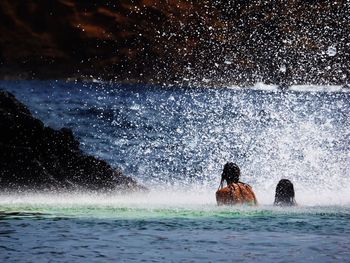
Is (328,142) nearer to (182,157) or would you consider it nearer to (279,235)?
(182,157)

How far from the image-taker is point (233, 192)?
1875 centimetres

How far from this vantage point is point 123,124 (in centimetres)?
8831

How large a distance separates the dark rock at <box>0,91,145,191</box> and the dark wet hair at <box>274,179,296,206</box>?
28.4ft

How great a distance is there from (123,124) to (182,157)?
2628cm

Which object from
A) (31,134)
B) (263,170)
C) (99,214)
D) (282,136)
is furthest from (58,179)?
(282,136)

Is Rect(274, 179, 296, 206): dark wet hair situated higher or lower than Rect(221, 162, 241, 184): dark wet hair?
lower

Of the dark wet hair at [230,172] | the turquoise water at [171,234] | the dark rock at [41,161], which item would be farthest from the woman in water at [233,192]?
the dark rock at [41,161]

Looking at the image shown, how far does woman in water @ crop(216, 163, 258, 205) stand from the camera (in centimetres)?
1866

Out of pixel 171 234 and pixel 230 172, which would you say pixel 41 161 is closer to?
pixel 230 172

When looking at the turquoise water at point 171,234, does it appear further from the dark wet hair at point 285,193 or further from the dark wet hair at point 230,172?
the dark wet hair at point 285,193

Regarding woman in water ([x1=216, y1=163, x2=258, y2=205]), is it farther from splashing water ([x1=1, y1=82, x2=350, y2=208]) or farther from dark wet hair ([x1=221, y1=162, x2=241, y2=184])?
splashing water ([x1=1, y1=82, x2=350, y2=208])

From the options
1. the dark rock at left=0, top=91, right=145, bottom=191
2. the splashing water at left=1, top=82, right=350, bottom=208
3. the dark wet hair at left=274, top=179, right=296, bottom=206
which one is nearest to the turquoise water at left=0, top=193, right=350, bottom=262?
the dark wet hair at left=274, top=179, right=296, bottom=206

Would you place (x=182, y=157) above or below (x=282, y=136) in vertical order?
below

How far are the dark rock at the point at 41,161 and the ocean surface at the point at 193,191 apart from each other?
2.69ft
